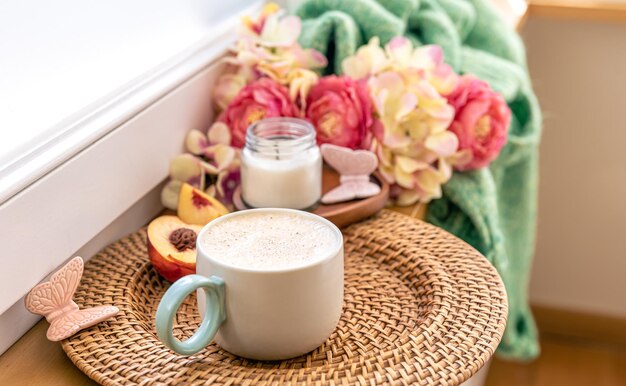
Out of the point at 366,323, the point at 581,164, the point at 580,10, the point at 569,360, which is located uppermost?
the point at 366,323

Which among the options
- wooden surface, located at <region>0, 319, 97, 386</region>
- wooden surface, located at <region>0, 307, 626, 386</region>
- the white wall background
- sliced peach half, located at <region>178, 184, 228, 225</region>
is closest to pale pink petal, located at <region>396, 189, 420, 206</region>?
sliced peach half, located at <region>178, 184, 228, 225</region>

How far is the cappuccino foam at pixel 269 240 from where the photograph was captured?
62cm

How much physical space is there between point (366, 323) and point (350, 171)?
27 centimetres

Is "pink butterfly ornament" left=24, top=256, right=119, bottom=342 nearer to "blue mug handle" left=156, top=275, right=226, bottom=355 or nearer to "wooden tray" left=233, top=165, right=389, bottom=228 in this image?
"blue mug handle" left=156, top=275, right=226, bottom=355

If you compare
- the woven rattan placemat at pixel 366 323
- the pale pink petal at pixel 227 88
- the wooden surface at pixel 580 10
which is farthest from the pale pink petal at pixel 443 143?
the wooden surface at pixel 580 10

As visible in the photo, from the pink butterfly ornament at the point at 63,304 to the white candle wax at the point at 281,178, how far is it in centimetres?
24

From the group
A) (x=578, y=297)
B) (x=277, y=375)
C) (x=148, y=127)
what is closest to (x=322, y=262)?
(x=277, y=375)

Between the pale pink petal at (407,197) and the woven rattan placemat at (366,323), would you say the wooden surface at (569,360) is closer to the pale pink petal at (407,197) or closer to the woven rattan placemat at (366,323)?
the pale pink petal at (407,197)

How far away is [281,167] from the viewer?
0.85 metres

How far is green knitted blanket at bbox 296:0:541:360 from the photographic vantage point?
3.38ft

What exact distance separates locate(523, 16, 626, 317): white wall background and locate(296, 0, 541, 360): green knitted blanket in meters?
0.54

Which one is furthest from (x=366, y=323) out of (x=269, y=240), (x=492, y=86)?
(x=492, y=86)

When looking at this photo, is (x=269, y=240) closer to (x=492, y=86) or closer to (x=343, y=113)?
(x=343, y=113)

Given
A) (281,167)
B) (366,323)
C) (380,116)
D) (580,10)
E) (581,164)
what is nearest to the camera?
(366,323)
